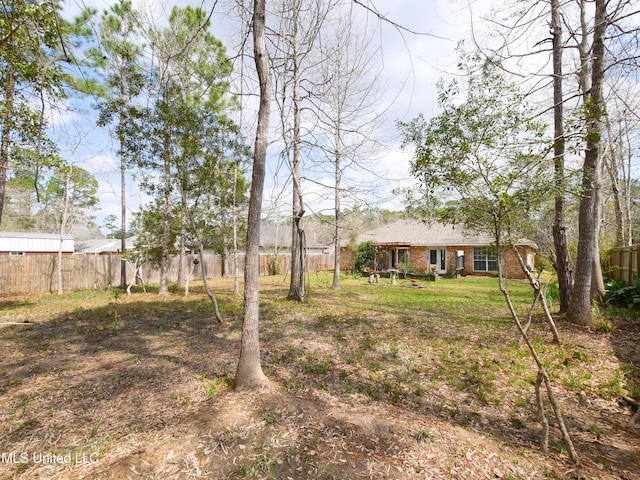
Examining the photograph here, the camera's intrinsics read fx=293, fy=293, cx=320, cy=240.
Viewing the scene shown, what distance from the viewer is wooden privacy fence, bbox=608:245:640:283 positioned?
760cm

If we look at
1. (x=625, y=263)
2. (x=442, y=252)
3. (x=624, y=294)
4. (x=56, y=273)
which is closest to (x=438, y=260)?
(x=442, y=252)

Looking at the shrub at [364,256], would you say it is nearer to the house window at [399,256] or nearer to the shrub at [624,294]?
the house window at [399,256]

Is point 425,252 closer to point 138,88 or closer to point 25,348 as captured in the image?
point 138,88

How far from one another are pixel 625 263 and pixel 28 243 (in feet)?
110

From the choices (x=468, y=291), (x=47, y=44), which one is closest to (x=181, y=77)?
(x=47, y=44)

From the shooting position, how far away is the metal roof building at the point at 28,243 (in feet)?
68.5

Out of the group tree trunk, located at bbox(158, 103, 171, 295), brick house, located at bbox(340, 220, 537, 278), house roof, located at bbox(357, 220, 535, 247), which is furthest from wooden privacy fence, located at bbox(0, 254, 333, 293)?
house roof, located at bbox(357, 220, 535, 247)

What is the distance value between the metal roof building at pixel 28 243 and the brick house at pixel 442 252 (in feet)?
78.3

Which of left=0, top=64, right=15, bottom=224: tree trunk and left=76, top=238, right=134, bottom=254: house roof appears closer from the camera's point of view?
left=0, top=64, right=15, bottom=224: tree trunk

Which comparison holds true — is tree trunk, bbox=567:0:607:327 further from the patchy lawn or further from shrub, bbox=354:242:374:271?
shrub, bbox=354:242:374:271

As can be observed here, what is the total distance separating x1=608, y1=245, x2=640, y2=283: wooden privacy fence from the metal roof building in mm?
29911

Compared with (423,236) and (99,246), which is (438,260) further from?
(99,246)

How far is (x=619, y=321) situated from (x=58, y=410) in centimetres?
966

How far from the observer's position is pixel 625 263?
8.27 m
